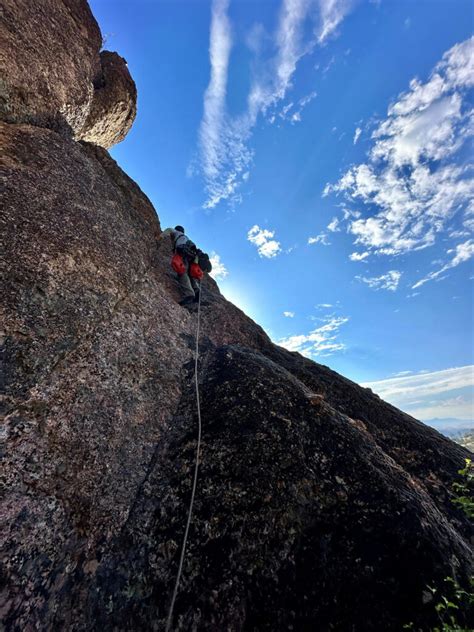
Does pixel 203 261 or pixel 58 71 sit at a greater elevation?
pixel 58 71

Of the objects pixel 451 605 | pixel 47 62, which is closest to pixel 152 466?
pixel 451 605

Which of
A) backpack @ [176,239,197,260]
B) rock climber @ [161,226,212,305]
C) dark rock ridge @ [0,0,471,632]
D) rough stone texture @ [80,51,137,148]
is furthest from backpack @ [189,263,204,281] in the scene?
rough stone texture @ [80,51,137,148]

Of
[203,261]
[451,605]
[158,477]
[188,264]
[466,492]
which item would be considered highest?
[203,261]

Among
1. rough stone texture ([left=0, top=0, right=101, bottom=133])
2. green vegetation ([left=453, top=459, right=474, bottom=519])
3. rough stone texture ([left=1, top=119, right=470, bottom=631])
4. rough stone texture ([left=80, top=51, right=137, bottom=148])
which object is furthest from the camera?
rough stone texture ([left=80, top=51, right=137, bottom=148])

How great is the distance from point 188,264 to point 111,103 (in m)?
12.4

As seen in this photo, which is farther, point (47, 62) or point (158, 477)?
point (47, 62)

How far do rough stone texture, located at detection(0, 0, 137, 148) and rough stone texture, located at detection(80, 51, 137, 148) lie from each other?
0.05 meters

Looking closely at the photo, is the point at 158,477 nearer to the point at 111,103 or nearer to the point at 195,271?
the point at 195,271

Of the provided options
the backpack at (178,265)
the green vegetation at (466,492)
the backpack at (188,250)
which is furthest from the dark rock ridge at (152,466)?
the backpack at (188,250)

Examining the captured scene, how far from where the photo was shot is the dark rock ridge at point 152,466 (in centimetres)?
507

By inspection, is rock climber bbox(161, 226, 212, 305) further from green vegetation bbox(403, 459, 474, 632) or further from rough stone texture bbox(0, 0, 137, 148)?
green vegetation bbox(403, 459, 474, 632)

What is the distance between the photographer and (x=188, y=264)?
14672 millimetres

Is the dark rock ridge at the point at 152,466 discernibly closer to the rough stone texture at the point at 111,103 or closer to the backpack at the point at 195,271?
the backpack at the point at 195,271

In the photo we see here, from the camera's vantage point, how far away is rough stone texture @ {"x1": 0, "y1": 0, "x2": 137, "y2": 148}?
1104 cm
